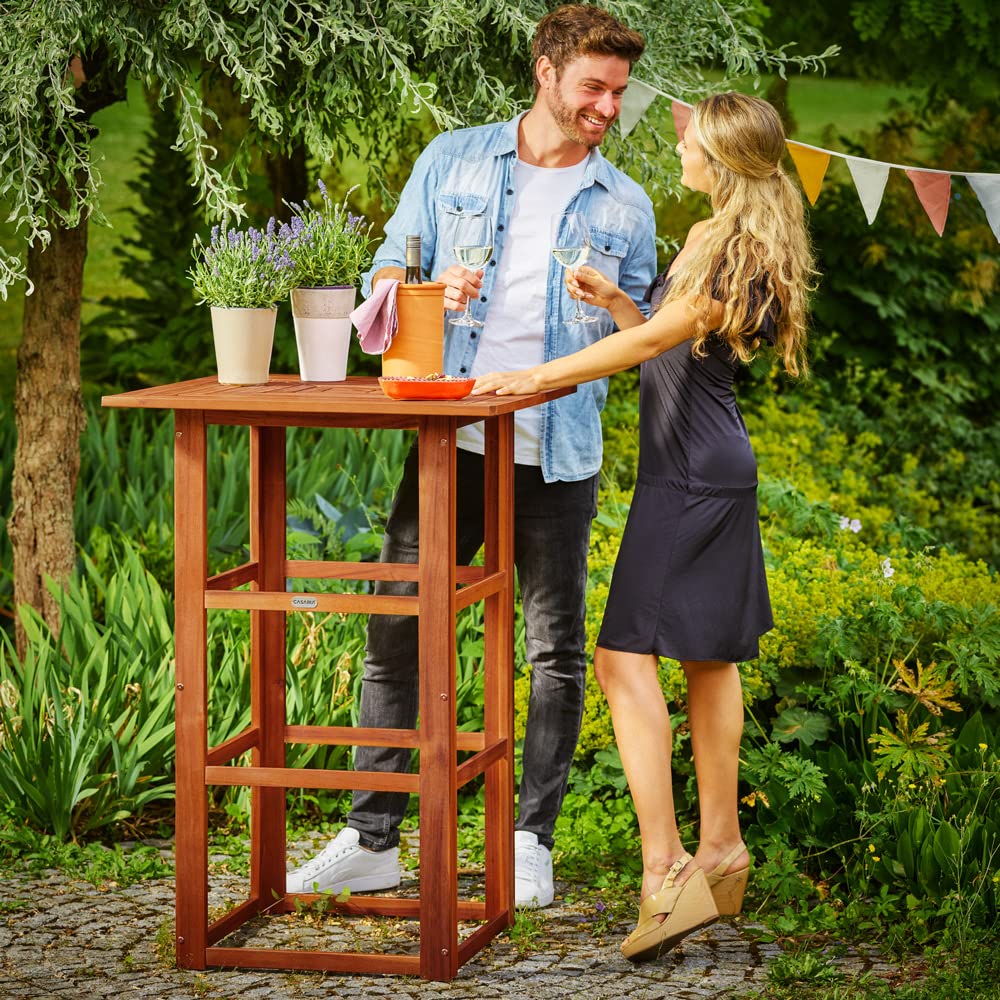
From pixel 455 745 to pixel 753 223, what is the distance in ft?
4.00

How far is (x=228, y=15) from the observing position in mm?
4098

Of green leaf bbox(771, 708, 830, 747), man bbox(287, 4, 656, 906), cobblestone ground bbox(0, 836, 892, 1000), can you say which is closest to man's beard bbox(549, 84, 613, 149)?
man bbox(287, 4, 656, 906)

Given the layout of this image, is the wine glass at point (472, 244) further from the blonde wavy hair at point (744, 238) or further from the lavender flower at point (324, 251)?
the blonde wavy hair at point (744, 238)

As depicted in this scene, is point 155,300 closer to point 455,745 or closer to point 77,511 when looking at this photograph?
point 77,511

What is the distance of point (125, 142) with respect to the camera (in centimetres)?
1140

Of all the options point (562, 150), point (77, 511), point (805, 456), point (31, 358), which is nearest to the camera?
point (562, 150)

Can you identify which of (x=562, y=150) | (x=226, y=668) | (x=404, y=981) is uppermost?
(x=562, y=150)

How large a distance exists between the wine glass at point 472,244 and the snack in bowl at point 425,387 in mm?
193

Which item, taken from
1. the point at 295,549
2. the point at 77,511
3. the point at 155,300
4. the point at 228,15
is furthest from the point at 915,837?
the point at 155,300

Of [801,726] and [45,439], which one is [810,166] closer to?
[801,726]

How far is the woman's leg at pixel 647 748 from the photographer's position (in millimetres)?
3297

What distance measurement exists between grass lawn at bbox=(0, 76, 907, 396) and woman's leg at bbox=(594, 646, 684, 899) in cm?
608

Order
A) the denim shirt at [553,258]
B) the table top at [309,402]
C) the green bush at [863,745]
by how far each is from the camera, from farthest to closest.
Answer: the denim shirt at [553,258] < the green bush at [863,745] < the table top at [309,402]

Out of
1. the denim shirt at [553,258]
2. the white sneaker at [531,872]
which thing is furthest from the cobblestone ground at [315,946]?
the denim shirt at [553,258]
